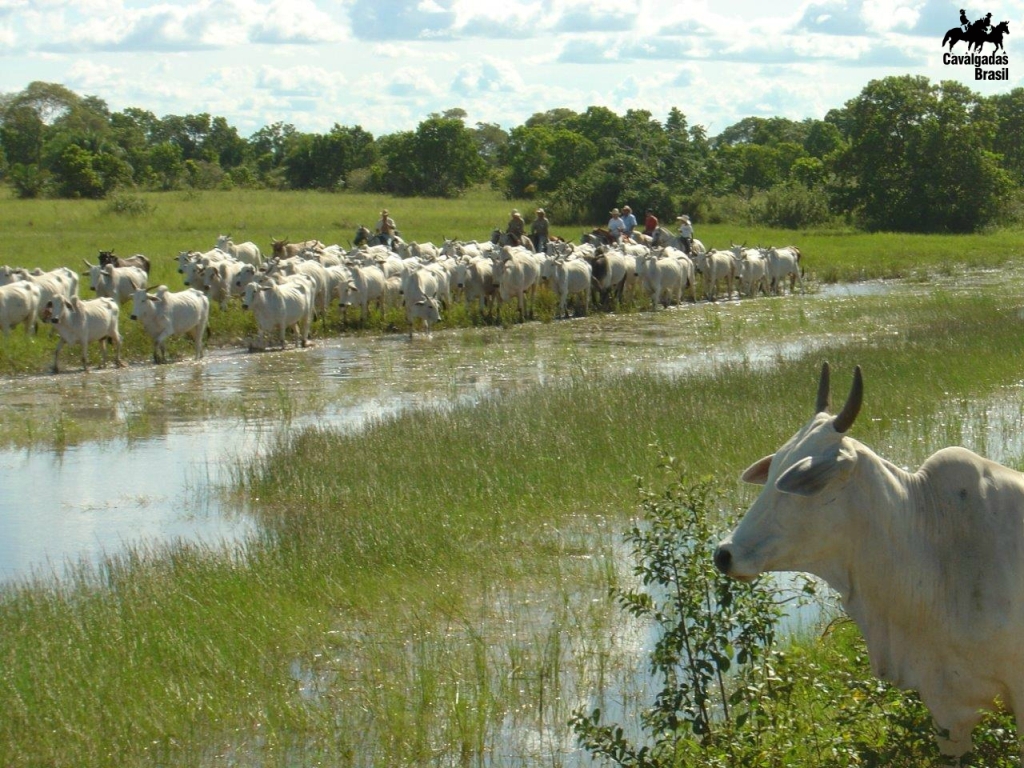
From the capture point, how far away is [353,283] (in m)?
22.4

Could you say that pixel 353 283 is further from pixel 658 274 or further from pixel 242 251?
pixel 658 274

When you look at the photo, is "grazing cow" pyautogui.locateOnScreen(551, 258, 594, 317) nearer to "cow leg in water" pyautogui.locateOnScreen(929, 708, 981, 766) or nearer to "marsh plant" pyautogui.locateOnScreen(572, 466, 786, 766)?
"marsh plant" pyautogui.locateOnScreen(572, 466, 786, 766)

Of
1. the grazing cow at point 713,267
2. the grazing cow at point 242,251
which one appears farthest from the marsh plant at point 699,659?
the grazing cow at point 713,267

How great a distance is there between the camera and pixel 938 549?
4.28 metres

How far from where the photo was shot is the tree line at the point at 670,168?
45.0 m

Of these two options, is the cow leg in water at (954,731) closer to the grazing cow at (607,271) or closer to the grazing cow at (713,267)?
the grazing cow at (607,271)

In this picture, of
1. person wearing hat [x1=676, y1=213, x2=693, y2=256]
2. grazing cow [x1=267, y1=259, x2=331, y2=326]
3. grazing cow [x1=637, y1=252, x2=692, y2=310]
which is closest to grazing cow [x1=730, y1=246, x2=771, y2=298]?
person wearing hat [x1=676, y1=213, x2=693, y2=256]

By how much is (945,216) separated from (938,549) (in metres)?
45.2

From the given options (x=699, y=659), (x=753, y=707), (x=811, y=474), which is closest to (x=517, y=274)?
(x=699, y=659)

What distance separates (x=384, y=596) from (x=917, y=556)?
4.05 meters

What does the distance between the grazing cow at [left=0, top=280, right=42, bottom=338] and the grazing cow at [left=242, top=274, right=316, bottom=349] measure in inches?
118

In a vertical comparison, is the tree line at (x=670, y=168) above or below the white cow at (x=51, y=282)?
above

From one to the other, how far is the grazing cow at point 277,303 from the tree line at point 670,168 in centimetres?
2440

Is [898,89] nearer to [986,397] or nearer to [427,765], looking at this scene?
[986,397]
